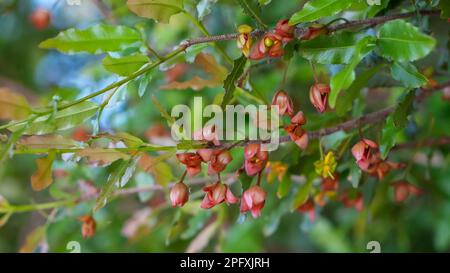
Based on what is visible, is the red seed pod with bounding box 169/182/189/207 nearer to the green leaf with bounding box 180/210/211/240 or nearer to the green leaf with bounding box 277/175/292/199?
the green leaf with bounding box 277/175/292/199

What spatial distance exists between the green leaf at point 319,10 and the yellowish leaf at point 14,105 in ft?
1.15

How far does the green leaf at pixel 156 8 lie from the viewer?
790 millimetres

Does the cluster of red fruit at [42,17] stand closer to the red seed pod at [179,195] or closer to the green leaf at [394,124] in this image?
the red seed pod at [179,195]

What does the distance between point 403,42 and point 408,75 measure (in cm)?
5

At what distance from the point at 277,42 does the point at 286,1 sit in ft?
2.90

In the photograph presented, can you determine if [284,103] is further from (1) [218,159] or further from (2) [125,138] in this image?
(2) [125,138]

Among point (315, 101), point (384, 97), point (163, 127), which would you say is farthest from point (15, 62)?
point (315, 101)

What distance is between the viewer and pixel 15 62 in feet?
7.43

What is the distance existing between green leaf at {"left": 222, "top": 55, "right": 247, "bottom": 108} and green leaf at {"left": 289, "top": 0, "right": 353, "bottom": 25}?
0.33 feet

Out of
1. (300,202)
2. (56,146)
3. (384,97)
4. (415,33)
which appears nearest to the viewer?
(415,33)

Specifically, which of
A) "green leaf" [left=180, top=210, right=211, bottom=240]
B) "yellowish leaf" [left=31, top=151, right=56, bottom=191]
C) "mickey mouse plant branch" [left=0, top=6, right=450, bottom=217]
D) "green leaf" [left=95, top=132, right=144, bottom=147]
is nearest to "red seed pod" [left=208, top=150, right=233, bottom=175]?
"mickey mouse plant branch" [left=0, top=6, right=450, bottom=217]

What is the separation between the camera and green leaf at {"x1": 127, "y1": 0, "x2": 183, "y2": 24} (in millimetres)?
790

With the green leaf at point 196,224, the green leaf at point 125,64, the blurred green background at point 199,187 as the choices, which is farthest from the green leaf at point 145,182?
the green leaf at point 125,64
